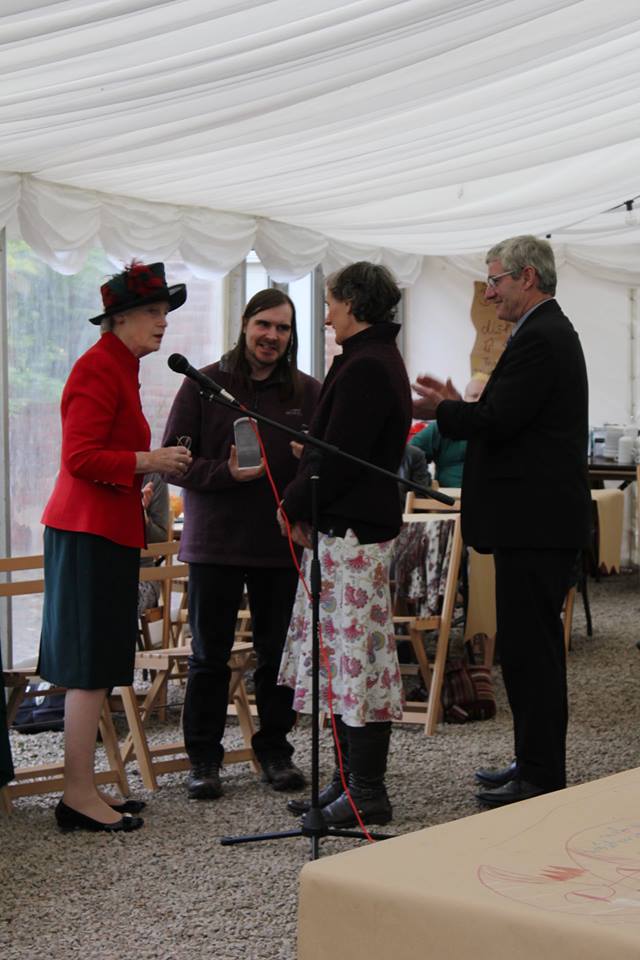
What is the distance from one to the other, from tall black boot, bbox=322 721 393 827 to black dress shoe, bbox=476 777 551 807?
0.33 m

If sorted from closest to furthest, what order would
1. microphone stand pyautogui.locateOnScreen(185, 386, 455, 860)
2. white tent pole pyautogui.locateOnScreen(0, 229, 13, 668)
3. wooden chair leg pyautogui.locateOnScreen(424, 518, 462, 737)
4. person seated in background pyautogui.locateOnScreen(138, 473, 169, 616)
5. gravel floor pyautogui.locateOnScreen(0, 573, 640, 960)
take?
gravel floor pyautogui.locateOnScreen(0, 573, 640, 960), microphone stand pyautogui.locateOnScreen(185, 386, 455, 860), wooden chair leg pyautogui.locateOnScreen(424, 518, 462, 737), person seated in background pyautogui.locateOnScreen(138, 473, 169, 616), white tent pole pyautogui.locateOnScreen(0, 229, 13, 668)

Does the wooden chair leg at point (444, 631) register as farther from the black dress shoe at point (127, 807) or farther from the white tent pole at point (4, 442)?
the white tent pole at point (4, 442)

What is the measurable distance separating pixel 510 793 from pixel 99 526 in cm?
151

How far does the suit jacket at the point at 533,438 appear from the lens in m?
3.59

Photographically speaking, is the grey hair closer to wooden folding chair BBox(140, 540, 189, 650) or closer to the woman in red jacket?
the woman in red jacket

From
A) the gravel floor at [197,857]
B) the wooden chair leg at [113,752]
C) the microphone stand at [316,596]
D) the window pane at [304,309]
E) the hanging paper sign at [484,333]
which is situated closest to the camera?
the gravel floor at [197,857]

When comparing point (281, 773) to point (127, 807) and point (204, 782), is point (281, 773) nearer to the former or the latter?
point (204, 782)

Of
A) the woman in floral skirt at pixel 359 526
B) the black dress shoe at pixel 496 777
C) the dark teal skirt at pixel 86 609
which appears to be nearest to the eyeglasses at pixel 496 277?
the woman in floral skirt at pixel 359 526

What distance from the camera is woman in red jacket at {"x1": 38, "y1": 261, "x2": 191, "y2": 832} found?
11.7ft

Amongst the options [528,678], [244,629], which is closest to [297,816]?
[528,678]

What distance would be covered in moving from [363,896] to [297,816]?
9.10 feet

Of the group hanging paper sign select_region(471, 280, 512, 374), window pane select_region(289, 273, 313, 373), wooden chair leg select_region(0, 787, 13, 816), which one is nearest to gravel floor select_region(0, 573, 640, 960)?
wooden chair leg select_region(0, 787, 13, 816)

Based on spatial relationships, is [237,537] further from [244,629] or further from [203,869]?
[244,629]

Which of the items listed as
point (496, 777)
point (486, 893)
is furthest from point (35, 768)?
point (486, 893)
